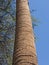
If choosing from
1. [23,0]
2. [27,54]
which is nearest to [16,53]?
[27,54]

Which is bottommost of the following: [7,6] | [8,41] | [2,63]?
[2,63]

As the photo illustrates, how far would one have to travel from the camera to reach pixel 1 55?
988 cm

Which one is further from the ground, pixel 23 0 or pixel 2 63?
pixel 23 0

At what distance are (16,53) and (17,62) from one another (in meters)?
0.21

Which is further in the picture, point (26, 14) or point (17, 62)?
point (26, 14)

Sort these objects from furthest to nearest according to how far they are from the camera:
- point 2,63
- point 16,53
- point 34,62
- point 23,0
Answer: point 2,63 < point 23,0 < point 16,53 < point 34,62

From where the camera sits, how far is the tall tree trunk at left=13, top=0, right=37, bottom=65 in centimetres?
305

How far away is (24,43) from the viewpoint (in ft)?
10.9

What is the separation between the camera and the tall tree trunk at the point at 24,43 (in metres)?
3.05

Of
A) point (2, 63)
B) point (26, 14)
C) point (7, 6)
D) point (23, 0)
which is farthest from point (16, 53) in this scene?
point (7, 6)

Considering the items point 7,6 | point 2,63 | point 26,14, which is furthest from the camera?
point 7,6

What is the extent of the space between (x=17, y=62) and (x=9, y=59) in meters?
6.74

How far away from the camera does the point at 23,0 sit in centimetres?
473

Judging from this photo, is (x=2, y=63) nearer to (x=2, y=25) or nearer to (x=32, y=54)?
(x=2, y=25)
